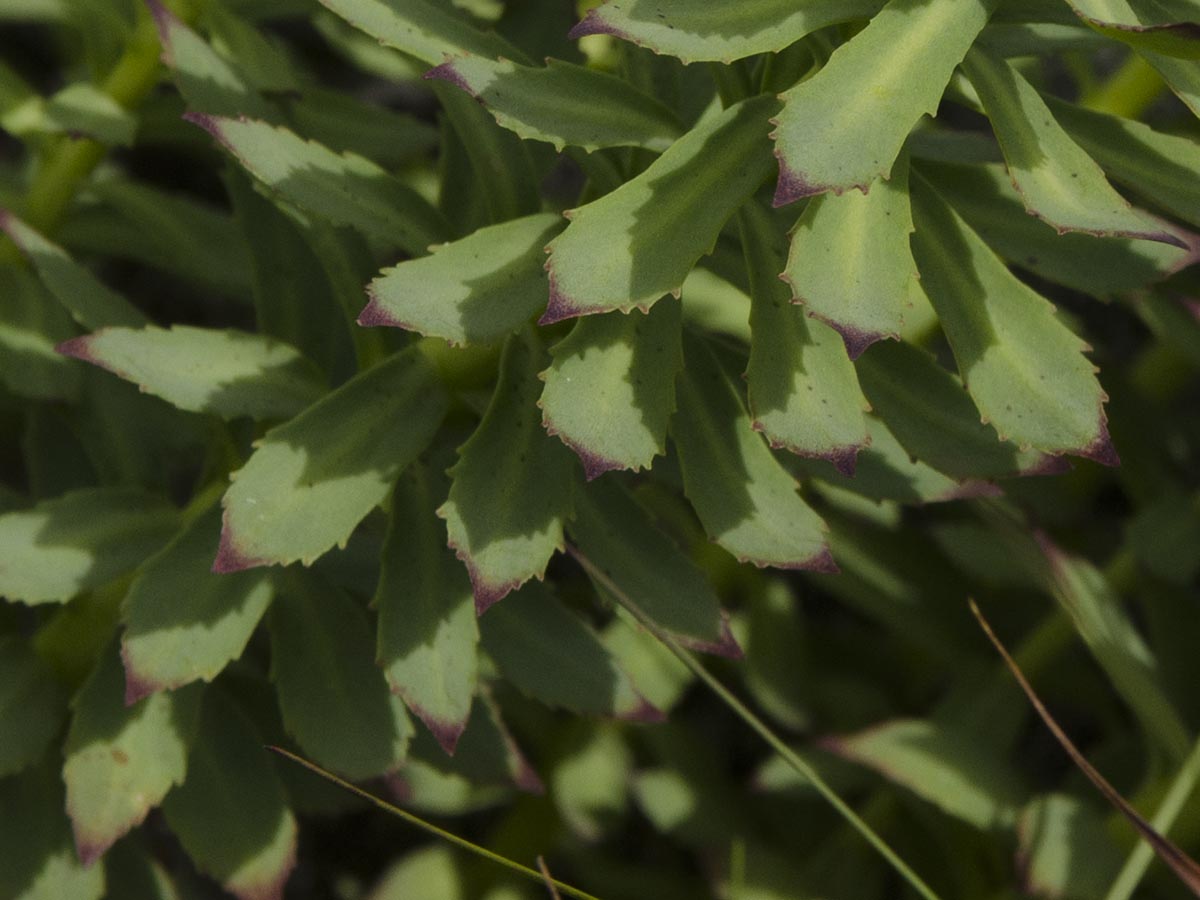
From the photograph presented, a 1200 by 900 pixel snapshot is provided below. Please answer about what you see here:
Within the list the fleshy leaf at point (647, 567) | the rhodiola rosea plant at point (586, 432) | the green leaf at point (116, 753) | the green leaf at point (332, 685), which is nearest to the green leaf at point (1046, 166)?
the rhodiola rosea plant at point (586, 432)

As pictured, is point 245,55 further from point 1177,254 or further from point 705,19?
point 1177,254

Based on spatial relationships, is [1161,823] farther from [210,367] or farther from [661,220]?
[210,367]

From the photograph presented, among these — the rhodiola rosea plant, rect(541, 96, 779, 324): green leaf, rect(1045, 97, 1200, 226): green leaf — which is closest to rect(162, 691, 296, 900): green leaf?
the rhodiola rosea plant

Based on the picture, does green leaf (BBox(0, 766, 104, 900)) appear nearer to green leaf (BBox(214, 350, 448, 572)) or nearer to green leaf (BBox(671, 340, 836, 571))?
green leaf (BBox(214, 350, 448, 572))

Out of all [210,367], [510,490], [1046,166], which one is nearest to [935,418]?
[1046,166]

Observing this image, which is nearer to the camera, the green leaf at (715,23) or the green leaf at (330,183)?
the green leaf at (715,23)

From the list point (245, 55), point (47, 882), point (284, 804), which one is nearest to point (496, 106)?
point (245, 55)

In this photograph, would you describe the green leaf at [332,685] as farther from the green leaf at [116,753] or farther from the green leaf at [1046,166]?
the green leaf at [1046,166]
